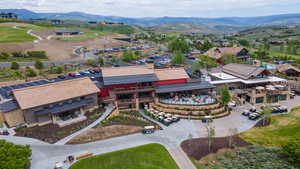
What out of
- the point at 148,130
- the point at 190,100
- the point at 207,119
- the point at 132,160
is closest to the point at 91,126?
the point at 148,130

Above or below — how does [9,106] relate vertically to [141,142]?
above

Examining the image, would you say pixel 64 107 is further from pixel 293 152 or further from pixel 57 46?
pixel 57 46

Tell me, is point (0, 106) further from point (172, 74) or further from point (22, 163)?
point (172, 74)

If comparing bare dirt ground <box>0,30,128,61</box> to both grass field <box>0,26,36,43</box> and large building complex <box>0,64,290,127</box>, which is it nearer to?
grass field <box>0,26,36,43</box>

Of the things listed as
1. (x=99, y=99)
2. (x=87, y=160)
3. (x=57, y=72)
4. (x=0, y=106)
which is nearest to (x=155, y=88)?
(x=99, y=99)

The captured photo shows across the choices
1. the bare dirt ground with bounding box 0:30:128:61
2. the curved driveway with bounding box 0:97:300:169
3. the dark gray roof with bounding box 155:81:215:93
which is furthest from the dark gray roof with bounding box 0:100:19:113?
the bare dirt ground with bounding box 0:30:128:61

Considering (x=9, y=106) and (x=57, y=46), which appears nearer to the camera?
(x=9, y=106)
